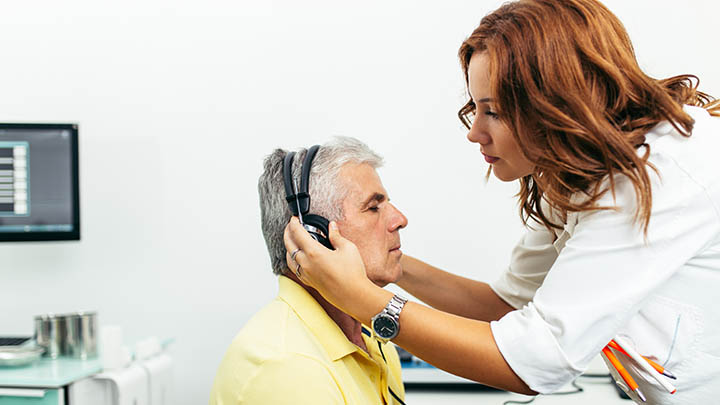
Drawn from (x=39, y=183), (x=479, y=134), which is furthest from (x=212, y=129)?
(x=479, y=134)

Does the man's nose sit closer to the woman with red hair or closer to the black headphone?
the black headphone

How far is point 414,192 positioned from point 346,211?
1.07 m

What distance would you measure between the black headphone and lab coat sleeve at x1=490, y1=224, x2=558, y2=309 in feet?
1.87

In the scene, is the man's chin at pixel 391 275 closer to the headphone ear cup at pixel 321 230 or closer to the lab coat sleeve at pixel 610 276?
the headphone ear cup at pixel 321 230

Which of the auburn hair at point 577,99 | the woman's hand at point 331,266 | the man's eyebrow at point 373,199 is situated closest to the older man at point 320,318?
the man's eyebrow at point 373,199

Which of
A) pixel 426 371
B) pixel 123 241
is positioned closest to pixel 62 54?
pixel 123 241

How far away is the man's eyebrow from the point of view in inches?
53.2

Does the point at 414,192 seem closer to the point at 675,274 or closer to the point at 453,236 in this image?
→ the point at 453,236

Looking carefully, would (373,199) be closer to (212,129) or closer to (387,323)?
(387,323)

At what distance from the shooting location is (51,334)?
2.10 meters

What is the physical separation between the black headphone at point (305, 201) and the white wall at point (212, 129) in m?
1.10

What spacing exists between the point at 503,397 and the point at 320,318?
0.93 metres

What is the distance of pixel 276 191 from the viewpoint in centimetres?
131

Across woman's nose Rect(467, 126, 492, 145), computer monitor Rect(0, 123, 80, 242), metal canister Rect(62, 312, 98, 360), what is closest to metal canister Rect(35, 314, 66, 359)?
metal canister Rect(62, 312, 98, 360)
